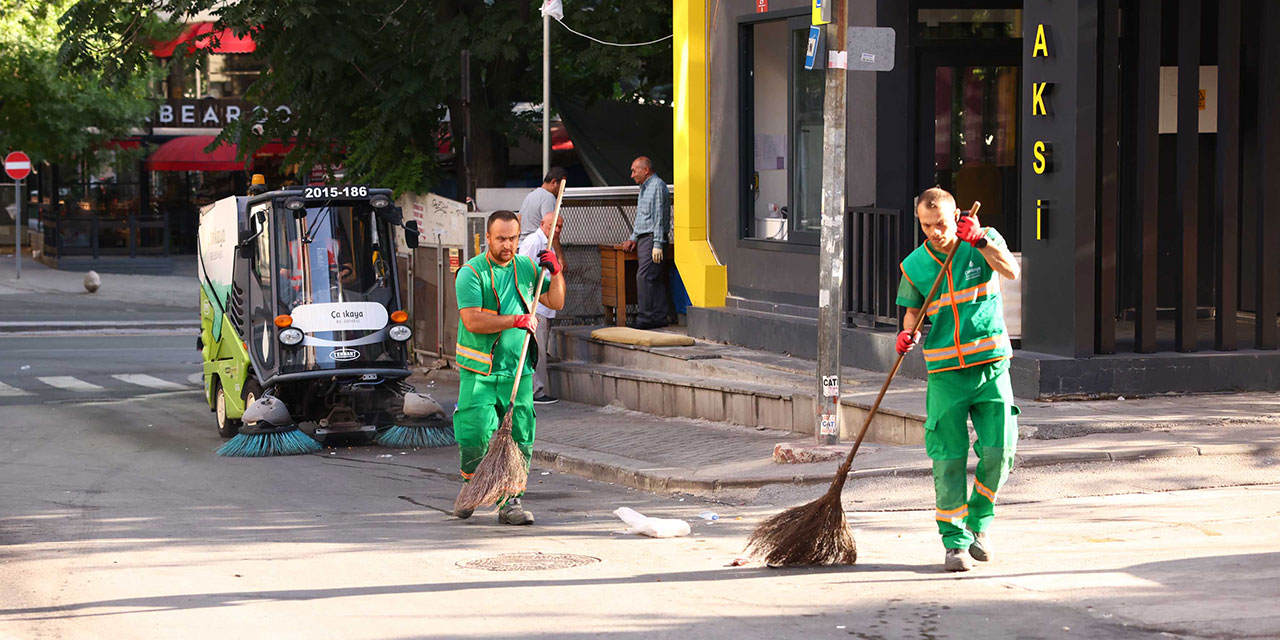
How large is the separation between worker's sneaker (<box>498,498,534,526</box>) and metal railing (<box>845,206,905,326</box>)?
15.1 ft

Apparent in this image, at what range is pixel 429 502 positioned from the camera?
34.3 feet

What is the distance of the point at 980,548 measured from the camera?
7605 millimetres

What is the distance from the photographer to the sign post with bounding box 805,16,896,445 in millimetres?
10461

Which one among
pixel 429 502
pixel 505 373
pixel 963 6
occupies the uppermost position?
pixel 963 6

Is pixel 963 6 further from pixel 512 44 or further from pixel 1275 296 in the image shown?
pixel 512 44

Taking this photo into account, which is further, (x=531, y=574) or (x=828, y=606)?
(x=531, y=574)

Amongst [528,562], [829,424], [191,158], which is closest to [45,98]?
[191,158]

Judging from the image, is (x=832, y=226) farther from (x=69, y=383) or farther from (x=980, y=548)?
(x=69, y=383)

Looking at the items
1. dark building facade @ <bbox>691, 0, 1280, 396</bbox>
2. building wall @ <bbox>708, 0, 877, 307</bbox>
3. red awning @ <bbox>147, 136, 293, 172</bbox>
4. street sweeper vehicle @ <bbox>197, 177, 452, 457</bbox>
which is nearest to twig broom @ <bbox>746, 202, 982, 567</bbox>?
dark building facade @ <bbox>691, 0, 1280, 396</bbox>

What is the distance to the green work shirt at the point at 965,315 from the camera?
24.9 feet

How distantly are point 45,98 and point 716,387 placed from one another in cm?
2826

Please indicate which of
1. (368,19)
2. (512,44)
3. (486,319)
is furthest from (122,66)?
(486,319)

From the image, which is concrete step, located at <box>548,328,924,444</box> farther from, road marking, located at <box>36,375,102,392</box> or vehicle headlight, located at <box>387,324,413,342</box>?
road marking, located at <box>36,375,102,392</box>

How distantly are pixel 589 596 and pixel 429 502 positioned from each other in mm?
3355
